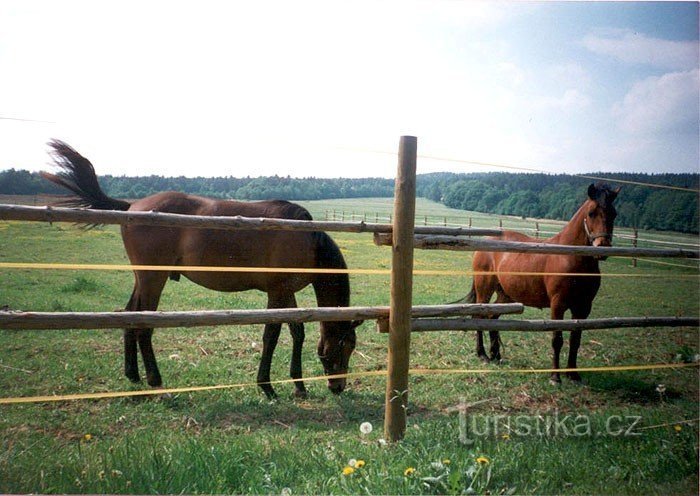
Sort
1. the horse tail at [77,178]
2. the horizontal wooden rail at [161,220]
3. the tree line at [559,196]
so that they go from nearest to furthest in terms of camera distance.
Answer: the horizontal wooden rail at [161,220], the horse tail at [77,178], the tree line at [559,196]

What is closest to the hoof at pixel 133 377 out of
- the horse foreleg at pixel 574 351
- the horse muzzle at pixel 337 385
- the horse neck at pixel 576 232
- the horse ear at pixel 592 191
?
the horse muzzle at pixel 337 385

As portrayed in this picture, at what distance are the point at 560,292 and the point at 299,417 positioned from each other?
12.1 feet

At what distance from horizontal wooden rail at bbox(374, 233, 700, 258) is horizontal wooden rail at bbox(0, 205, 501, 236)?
291mm

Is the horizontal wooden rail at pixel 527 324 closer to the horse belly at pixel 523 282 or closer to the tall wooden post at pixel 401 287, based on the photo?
the tall wooden post at pixel 401 287

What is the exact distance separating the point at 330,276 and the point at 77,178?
2.76 metres

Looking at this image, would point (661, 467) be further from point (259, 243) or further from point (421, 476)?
point (259, 243)

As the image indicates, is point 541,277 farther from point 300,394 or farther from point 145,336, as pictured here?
point 145,336

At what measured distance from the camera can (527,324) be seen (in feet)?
13.6

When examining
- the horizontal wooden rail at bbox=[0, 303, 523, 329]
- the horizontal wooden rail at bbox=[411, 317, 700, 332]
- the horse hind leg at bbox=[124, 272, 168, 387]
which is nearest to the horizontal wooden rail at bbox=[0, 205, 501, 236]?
the horizontal wooden rail at bbox=[0, 303, 523, 329]

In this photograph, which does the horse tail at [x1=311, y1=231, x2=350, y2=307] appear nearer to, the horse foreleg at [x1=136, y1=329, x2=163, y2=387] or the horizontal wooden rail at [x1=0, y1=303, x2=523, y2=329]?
the horizontal wooden rail at [x1=0, y1=303, x2=523, y2=329]

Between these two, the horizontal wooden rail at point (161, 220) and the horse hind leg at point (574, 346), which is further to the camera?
the horse hind leg at point (574, 346)

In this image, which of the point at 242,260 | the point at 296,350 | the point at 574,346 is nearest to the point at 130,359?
the point at 242,260

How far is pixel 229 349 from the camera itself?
6242mm

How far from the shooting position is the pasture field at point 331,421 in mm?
2838
